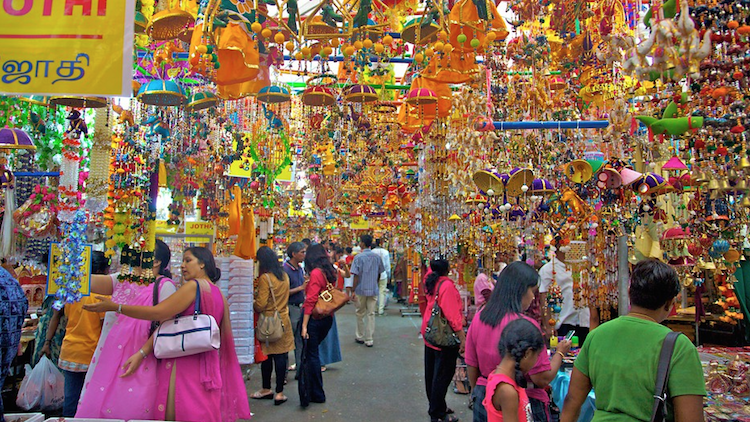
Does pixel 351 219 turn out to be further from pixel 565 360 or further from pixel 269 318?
pixel 565 360

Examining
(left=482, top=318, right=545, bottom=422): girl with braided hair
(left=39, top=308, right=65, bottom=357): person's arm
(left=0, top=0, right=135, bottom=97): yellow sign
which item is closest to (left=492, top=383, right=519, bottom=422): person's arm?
(left=482, top=318, right=545, bottom=422): girl with braided hair

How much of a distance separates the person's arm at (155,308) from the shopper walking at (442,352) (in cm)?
192

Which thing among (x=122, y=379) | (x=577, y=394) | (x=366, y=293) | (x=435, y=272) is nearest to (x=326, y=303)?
(x=435, y=272)

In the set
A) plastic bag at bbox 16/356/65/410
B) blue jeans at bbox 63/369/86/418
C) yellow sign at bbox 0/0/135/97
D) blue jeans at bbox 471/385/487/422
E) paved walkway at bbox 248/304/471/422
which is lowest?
paved walkway at bbox 248/304/471/422

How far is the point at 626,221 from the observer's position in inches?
132

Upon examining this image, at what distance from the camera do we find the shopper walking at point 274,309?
4652 mm

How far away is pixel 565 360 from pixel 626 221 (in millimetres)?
955

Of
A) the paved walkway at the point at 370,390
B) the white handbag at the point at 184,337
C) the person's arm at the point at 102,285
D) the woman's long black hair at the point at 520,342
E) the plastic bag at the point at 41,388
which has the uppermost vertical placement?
the person's arm at the point at 102,285

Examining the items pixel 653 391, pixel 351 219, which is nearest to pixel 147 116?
pixel 653 391

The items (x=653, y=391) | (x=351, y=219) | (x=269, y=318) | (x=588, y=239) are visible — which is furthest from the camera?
(x=351, y=219)

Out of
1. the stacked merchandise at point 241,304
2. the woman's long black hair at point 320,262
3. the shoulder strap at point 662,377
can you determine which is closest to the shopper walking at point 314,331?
the woman's long black hair at point 320,262

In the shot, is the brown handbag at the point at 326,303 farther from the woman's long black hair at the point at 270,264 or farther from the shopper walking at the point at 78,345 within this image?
the shopper walking at the point at 78,345

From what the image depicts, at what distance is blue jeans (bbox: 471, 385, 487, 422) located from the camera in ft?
8.05

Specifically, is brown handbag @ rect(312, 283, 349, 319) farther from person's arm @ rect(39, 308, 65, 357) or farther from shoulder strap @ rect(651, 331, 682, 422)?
shoulder strap @ rect(651, 331, 682, 422)
